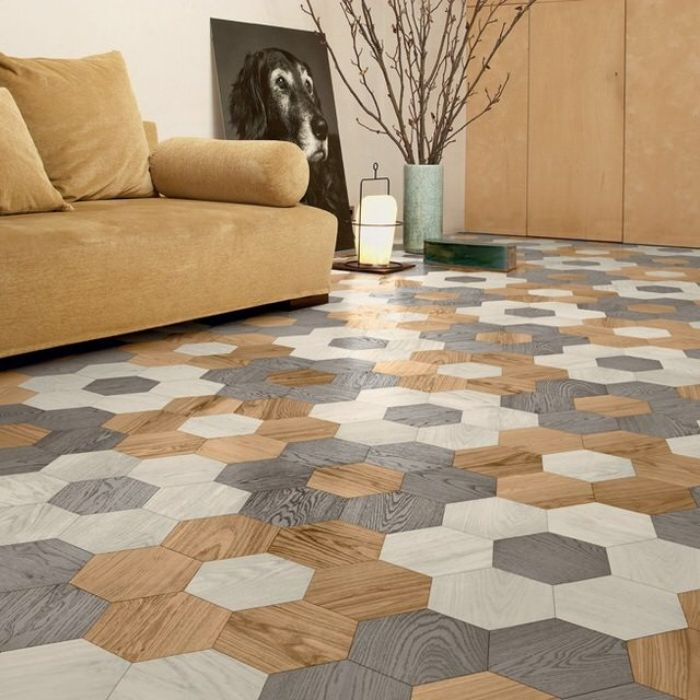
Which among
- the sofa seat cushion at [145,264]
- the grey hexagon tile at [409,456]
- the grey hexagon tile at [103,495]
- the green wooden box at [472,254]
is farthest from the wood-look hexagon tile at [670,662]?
the green wooden box at [472,254]

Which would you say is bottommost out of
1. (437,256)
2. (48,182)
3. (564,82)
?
(437,256)

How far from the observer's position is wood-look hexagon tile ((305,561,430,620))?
1.31 meters

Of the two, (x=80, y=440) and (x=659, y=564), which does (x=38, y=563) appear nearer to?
(x=80, y=440)

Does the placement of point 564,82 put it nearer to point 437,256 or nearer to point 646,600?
point 437,256

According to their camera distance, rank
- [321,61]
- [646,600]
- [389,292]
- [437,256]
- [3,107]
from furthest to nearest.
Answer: [321,61]
[437,256]
[389,292]
[3,107]
[646,600]

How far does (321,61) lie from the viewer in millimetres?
4980

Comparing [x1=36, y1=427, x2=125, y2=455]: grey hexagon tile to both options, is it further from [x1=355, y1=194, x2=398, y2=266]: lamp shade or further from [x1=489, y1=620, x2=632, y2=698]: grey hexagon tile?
[x1=355, y1=194, x2=398, y2=266]: lamp shade

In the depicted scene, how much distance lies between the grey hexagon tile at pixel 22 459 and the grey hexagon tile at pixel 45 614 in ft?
1.76

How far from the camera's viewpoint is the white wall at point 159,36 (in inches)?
147

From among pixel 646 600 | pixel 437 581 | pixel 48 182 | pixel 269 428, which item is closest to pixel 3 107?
pixel 48 182

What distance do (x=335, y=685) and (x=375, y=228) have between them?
3337 mm

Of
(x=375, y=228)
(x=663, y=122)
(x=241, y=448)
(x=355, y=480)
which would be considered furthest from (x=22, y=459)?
(x=663, y=122)

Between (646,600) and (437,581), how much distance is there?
28 centimetres

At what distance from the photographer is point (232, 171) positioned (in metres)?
3.46
